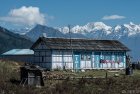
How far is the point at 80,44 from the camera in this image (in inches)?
2650

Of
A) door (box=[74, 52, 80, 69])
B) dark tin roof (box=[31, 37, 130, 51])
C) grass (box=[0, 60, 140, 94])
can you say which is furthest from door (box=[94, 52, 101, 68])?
grass (box=[0, 60, 140, 94])

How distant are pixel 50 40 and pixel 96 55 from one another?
667 cm

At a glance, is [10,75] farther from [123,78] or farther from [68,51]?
[68,51]

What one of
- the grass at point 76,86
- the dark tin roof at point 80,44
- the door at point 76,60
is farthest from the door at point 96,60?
the grass at point 76,86

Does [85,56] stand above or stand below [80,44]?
below

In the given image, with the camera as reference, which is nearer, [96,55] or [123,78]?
[123,78]

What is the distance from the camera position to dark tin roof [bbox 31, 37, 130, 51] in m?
65.0

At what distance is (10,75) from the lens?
48.3 meters

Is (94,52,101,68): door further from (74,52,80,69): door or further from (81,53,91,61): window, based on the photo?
(74,52,80,69): door

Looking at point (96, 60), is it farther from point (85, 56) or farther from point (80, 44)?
point (80, 44)

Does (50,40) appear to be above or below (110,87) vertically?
above

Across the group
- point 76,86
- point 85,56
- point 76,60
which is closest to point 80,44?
point 85,56

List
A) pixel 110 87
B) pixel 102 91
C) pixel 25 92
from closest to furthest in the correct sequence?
pixel 25 92 → pixel 102 91 → pixel 110 87

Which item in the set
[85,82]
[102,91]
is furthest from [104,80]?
[102,91]
